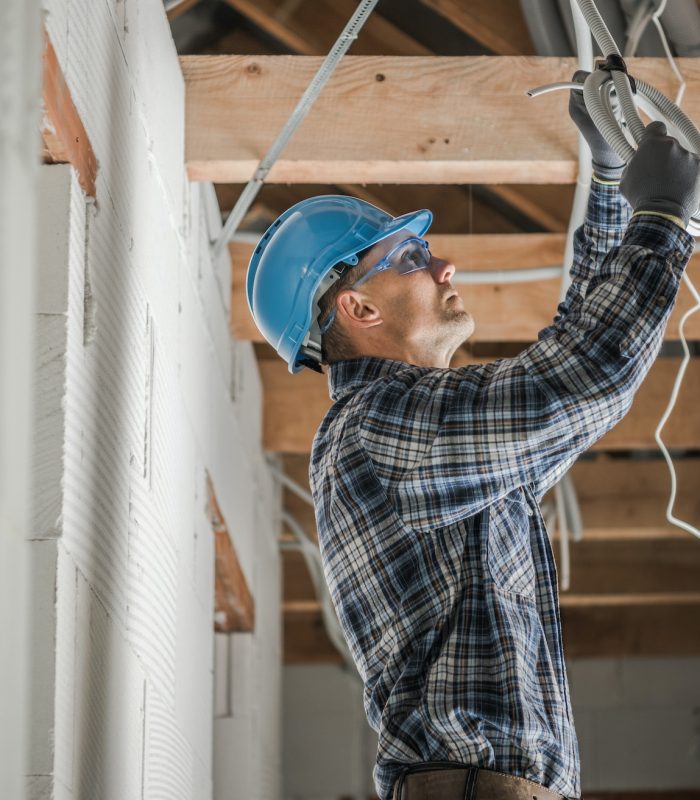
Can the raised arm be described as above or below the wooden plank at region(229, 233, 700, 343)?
below

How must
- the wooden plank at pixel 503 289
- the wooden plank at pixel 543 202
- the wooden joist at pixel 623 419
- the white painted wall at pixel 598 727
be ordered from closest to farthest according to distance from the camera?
the wooden plank at pixel 503 289
the wooden plank at pixel 543 202
the wooden joist at pixel 623 419
the white painted wall at pixel 598 727

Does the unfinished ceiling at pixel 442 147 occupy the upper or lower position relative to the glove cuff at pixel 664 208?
upper

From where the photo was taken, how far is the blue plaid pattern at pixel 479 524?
1566 mm

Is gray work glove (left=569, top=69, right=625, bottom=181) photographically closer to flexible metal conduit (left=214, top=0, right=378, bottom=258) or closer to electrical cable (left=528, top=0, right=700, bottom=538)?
electrical cable (left=528, top=0, right=700, bottom=538)

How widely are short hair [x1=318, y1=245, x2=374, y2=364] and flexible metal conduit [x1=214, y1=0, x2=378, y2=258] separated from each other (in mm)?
404

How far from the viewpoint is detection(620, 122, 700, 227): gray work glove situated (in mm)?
1620

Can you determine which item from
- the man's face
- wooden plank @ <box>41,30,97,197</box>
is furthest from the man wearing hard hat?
wooden plank @ <box>41,30,97,197</box>

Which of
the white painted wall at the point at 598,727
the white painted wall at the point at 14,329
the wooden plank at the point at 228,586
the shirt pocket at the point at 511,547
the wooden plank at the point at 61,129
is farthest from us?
the white painted wall at the point at 598,727

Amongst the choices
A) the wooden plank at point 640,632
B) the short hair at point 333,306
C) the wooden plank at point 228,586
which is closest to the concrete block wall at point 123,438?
the wooden plank at point 228,586

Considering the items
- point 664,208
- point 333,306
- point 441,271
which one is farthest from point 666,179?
point 333,306

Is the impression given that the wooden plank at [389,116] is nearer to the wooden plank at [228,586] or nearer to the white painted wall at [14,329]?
the wooden plank at [228,586]

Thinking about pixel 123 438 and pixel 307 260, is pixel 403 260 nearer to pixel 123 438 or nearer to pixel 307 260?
pixel 307 260

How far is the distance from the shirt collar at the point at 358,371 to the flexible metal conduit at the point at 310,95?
2.00 feet

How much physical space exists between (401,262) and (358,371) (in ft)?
0.80
